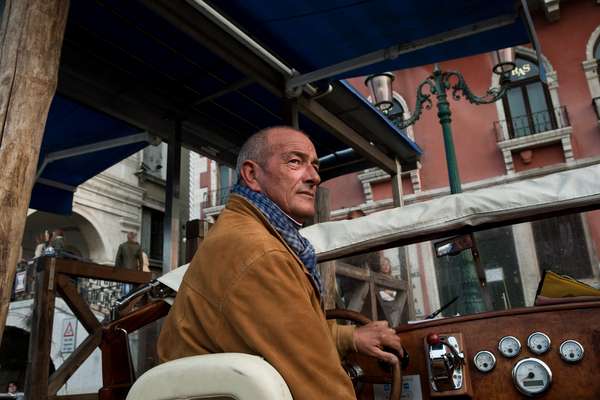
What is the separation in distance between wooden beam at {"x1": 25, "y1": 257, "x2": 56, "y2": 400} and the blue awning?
2.01 meters

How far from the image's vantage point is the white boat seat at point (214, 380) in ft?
3.89

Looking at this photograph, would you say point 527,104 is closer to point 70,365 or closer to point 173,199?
point 173,199

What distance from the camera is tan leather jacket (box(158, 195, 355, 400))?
1271 mm

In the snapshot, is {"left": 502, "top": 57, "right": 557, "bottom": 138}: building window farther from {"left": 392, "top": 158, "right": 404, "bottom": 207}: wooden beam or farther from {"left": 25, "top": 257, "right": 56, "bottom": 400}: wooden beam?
{"left": 25, "top": 257, "right": 56, "bottom": 400}: wooden beam

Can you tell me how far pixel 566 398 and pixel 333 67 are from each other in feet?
12.6

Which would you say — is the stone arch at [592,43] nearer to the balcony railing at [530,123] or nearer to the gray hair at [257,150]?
the balcony railing at [530,123]

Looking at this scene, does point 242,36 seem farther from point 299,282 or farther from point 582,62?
point 582,62

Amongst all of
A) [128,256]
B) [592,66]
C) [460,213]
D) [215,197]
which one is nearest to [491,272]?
[460,213]

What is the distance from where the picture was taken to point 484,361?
2.17 meters

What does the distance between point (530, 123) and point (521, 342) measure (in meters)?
13.7

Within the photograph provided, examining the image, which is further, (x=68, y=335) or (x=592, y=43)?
(x=592, y=43)

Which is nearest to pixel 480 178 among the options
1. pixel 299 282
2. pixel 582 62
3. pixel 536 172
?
pixel 536 172

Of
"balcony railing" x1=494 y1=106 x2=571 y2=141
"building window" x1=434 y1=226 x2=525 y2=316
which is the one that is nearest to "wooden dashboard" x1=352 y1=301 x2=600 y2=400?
"building window" x1=434 y1=226 x2=525 y2=316

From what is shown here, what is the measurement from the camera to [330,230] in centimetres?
278
